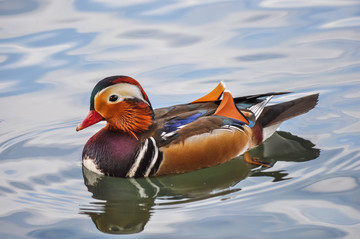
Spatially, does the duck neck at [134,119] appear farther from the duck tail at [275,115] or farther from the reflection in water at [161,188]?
the duck tail at [275,115]

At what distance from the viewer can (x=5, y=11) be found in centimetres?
1191

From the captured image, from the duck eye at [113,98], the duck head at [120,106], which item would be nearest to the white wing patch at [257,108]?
the duck head at [120,106]

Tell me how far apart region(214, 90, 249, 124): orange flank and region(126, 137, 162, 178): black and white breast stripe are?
32.2 inches

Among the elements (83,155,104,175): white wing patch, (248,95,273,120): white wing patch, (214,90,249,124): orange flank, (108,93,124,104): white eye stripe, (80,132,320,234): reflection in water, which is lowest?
(80,132,320,234): reflection in water

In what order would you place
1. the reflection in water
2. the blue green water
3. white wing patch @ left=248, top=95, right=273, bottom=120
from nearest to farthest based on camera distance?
the blue green water → the reflection in water → white wing patch @ left=248, top=95, right=273, bottom=120

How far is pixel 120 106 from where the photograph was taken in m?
6.96

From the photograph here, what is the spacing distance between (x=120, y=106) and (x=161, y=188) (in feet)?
3.04

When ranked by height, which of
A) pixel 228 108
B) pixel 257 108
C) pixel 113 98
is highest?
pixel 113 98

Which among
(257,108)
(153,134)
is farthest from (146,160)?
A: (257,108)

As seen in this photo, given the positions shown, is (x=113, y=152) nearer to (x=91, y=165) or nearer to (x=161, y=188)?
(x=91, y=165)

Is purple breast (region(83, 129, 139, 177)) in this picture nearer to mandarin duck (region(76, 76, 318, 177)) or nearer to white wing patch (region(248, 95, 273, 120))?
mandarin duck (region(76, 76, 318, 177))

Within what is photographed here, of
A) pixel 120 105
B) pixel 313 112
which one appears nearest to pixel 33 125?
pixel 120 105

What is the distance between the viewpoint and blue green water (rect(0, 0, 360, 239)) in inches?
237

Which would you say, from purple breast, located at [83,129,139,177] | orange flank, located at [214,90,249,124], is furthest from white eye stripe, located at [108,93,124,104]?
orange flank, located at [214,90,249,124]
